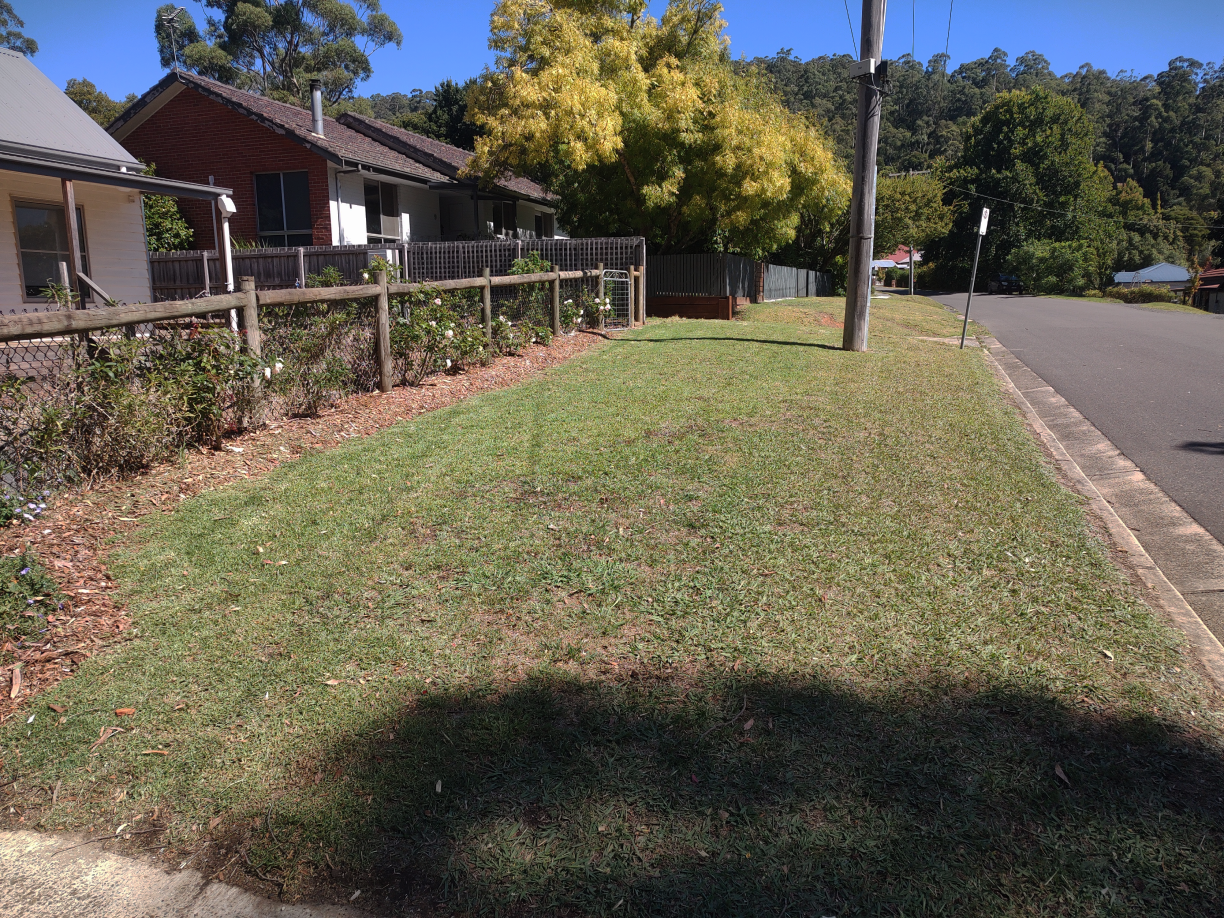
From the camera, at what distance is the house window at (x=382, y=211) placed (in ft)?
80.8

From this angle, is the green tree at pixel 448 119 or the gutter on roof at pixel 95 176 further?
the green tree at pixel 448 119

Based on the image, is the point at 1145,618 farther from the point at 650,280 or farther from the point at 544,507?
the point at 650,280

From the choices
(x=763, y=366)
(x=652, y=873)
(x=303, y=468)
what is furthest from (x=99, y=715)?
(x=763, y=366)

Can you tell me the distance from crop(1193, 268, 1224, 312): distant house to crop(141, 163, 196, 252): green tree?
56068mm

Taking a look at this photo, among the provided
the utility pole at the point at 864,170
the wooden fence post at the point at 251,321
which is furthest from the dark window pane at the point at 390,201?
the wooden fence post at the point at 251,321

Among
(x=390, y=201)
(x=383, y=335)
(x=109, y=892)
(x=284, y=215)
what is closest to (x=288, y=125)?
(x=284, y=215)

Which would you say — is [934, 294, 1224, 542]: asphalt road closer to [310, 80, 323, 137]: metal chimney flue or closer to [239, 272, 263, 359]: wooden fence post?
[239, 272, 263, 359]: wooden fence post

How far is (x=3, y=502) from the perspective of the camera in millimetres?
4957

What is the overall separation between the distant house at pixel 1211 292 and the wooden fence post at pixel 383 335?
190ft

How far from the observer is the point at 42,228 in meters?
15.2

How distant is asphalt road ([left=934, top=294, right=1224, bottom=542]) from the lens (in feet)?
22.8

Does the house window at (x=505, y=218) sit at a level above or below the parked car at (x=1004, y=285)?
above

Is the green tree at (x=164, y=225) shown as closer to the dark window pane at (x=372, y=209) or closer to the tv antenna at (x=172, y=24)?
the dark window pane at (x=372, y=209)

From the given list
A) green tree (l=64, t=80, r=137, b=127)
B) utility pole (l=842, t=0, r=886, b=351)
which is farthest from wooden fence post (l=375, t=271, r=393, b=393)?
green tree (l=64, t=80, r=137, b=127)
